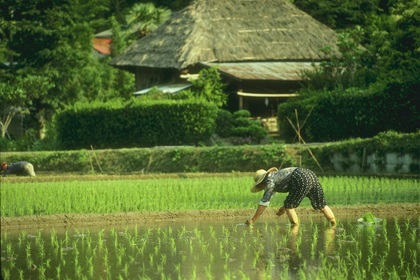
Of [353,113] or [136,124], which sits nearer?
[353,113]

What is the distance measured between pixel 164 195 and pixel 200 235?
447 cm

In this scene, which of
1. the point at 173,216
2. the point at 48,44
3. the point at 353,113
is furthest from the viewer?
the point at 48,44

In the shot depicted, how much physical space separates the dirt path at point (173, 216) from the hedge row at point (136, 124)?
13.0 metres

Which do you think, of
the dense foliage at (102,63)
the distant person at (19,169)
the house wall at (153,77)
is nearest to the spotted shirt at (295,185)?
the distant person at (19,169)

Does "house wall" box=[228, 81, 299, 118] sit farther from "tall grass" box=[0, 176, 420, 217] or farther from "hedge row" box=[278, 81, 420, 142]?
"tall grass" box=[0, 176, 420, 217]

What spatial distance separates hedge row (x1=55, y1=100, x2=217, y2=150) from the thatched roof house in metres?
4.38

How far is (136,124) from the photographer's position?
26.0 metres

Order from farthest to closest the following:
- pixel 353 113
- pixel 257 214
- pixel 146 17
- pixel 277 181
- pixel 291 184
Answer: pixel 146 17
pixel 353 113
pixel 291 184
pixel 277 181
pixel 257 214

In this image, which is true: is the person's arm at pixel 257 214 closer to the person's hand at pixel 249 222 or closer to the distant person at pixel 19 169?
the person's hand at pixel 249 222

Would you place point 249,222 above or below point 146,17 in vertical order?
below

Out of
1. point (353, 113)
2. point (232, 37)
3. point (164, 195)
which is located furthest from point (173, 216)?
point (232, 37)

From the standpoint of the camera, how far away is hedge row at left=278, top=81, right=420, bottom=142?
21.8m

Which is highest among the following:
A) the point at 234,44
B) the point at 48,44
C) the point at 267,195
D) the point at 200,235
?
the point at 48,44

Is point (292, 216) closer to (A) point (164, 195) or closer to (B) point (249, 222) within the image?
(B) point (249, 222)
